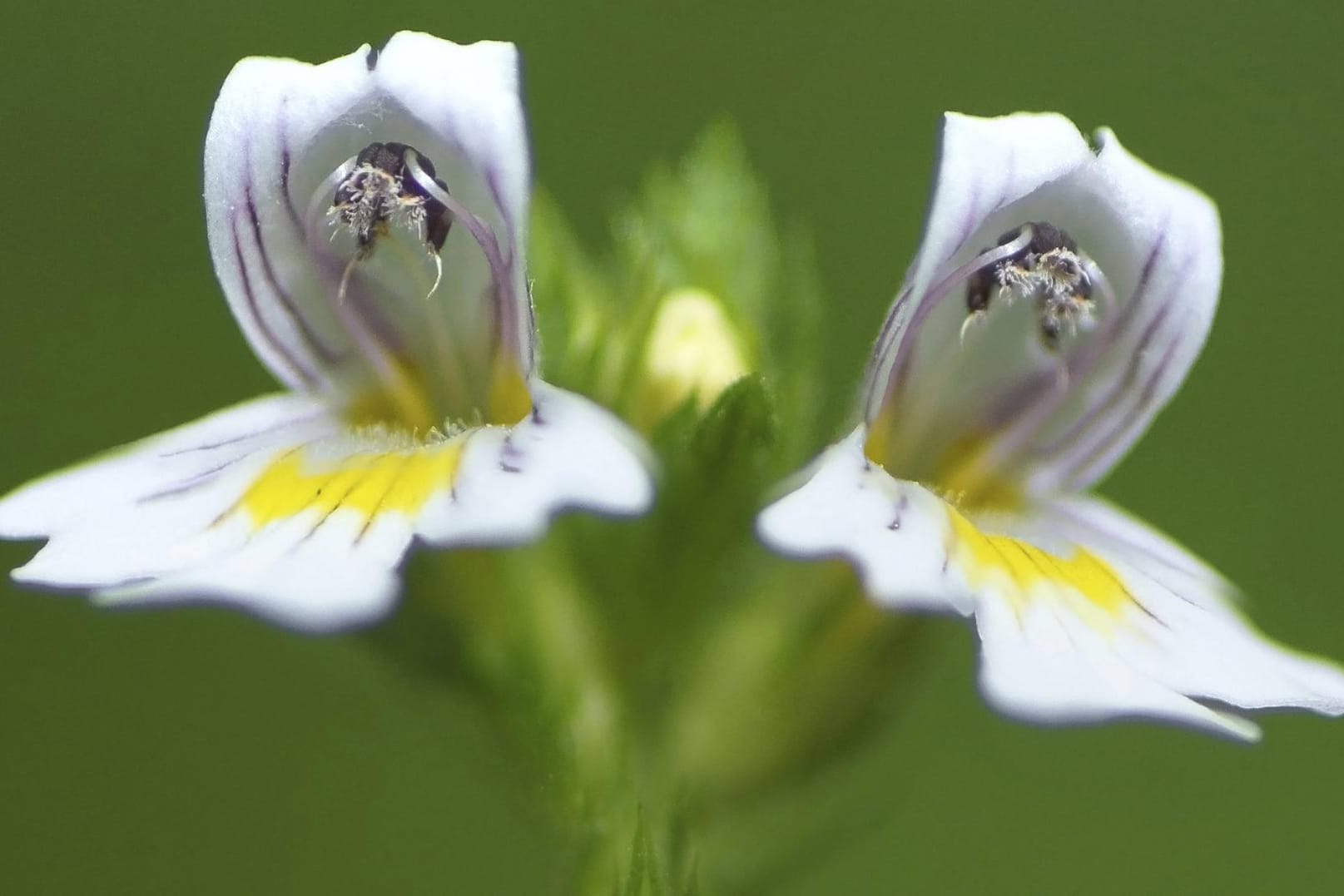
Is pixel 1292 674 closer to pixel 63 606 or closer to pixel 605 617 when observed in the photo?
pixel 605 617

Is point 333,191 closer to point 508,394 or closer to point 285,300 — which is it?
point 285,300

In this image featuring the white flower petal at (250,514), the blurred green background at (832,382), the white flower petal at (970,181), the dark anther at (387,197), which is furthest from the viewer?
the blurred green background at (832,382)

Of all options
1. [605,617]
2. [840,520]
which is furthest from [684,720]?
[840,520]


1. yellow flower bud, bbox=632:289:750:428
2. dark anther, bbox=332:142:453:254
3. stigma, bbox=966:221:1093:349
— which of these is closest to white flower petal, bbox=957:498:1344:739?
stigma, bbox=966:221:1093:349

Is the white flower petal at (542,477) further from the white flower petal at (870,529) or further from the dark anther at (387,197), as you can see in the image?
the dark anther at (387,197)

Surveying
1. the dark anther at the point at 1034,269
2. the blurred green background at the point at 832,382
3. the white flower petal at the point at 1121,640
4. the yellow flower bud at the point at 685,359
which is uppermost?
the dark anther at the point at 1034,269

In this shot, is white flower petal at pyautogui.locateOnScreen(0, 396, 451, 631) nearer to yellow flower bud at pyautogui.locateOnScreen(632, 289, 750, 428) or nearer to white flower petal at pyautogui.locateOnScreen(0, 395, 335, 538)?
white flower petal at pyautogui.locateOnScreen(0, 395, 335, 538)

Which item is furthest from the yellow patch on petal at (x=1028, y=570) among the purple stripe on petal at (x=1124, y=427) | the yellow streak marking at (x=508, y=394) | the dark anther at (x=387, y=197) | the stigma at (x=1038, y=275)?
the dark anther at (x=387, y=197)

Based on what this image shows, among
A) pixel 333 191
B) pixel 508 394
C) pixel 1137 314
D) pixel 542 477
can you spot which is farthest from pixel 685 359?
pixel 1137 314

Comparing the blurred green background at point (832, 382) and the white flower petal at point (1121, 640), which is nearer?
the white flower petal at point (1121, 640)
